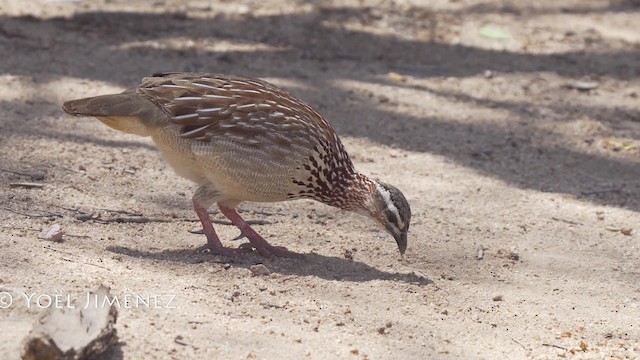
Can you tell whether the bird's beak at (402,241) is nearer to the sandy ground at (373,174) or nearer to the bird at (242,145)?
the bird at (242,145)

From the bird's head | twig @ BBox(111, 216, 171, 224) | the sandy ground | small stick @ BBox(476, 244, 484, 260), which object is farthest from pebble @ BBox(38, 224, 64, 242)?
small stick @ BBox(476, 244, 484, 260)

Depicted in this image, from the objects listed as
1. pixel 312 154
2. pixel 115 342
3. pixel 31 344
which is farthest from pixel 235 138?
pixel 31 344

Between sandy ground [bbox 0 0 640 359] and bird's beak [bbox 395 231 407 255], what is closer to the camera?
sandy ground [bbox 0 0 640 359]

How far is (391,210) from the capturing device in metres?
6.25

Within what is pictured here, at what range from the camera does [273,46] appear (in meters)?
10.6

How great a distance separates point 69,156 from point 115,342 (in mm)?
3123

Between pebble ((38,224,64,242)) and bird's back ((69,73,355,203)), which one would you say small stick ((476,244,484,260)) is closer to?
bird's back ((69,73,355,203))

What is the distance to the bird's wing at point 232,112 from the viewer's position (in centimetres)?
607

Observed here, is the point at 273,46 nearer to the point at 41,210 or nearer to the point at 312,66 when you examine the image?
the point at 312,66

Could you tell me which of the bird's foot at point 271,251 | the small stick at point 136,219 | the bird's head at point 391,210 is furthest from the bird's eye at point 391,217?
the small stick at point 136,219
